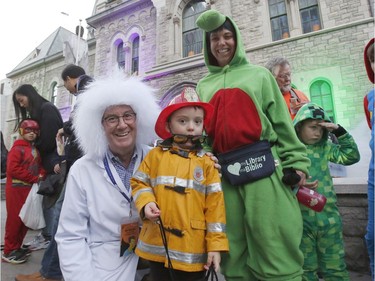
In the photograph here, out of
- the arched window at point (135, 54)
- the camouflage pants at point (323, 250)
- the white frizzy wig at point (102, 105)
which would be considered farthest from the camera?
the arched window at point (135, 54)

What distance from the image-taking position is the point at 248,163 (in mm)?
1269

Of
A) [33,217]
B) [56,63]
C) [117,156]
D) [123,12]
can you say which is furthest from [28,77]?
[117,156]

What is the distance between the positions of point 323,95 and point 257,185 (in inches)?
286

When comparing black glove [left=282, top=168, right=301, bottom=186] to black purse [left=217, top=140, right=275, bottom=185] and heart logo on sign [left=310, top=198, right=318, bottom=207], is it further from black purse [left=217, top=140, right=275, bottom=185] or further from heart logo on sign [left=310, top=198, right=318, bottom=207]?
heart logo on sign [left=310, top=198, right=318, bottom=207]

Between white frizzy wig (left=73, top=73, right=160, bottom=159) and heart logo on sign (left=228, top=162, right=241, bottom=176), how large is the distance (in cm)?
63

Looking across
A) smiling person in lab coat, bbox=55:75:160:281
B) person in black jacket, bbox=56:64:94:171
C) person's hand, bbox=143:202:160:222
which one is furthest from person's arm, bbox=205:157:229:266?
person in black jacket, bbox=56:64:94:171

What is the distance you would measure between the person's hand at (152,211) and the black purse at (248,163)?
46cm

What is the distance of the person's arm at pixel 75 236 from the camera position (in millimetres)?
1240

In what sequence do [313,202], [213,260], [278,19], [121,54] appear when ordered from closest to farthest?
1. [213,260]
2. [313,202]
3. [278,19]
4. [121,54]

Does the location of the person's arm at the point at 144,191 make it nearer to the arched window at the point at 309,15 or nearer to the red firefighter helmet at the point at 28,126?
the red firefighter helmet at the point at 28,126

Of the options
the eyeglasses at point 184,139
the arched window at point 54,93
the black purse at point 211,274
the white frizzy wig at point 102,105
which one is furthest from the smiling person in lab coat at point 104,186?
the arched window at point 54,93

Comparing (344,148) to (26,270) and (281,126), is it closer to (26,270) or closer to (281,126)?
(281,126)

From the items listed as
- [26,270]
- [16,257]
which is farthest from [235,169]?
[16,257]

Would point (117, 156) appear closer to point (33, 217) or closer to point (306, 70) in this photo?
point (33, 217)
